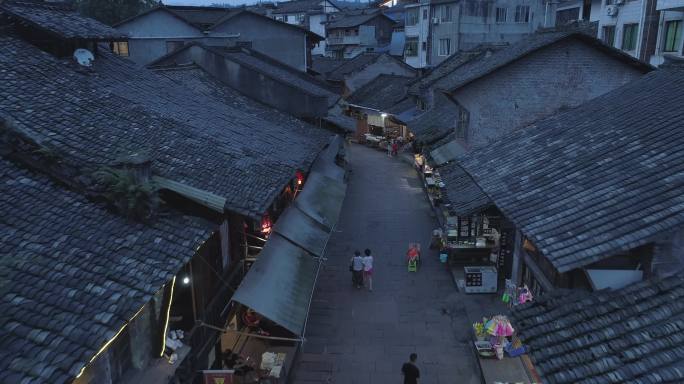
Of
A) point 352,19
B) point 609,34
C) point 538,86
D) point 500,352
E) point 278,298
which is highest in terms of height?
point 352,19

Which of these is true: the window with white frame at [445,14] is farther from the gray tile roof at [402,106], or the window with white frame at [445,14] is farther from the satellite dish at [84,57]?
the satellite dish at [84,57]

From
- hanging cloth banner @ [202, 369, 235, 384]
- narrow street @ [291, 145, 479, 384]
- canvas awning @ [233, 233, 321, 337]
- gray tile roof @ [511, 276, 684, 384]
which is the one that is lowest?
narrow street @ [291, 145, 479, 384]

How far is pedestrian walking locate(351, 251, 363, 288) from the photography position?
20.5 m

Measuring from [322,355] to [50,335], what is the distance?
1058 cm

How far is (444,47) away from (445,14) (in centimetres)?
343

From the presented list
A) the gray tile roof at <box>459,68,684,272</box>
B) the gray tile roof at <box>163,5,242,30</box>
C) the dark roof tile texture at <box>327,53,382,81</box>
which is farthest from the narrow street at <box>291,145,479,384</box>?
the dark roof tile texture at <box>327,53,382,81</box>

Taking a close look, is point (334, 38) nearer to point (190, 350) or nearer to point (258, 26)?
point (258, 26)

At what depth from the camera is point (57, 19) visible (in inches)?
668

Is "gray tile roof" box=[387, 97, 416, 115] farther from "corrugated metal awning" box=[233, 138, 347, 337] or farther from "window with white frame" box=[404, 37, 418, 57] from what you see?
"corrugated metal awning" box=[233, 138, 347, 337]

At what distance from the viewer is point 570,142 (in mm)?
13133

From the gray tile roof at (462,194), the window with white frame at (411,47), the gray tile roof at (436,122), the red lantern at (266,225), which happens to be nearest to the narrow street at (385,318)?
the gray tile roof at (462,194)

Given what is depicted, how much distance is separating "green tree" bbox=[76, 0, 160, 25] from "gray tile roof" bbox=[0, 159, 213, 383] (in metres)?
49.0

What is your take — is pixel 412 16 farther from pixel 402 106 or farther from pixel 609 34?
pixel 609 34

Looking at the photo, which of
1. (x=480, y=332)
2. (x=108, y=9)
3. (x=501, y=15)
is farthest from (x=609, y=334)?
(x=108, y=9)
